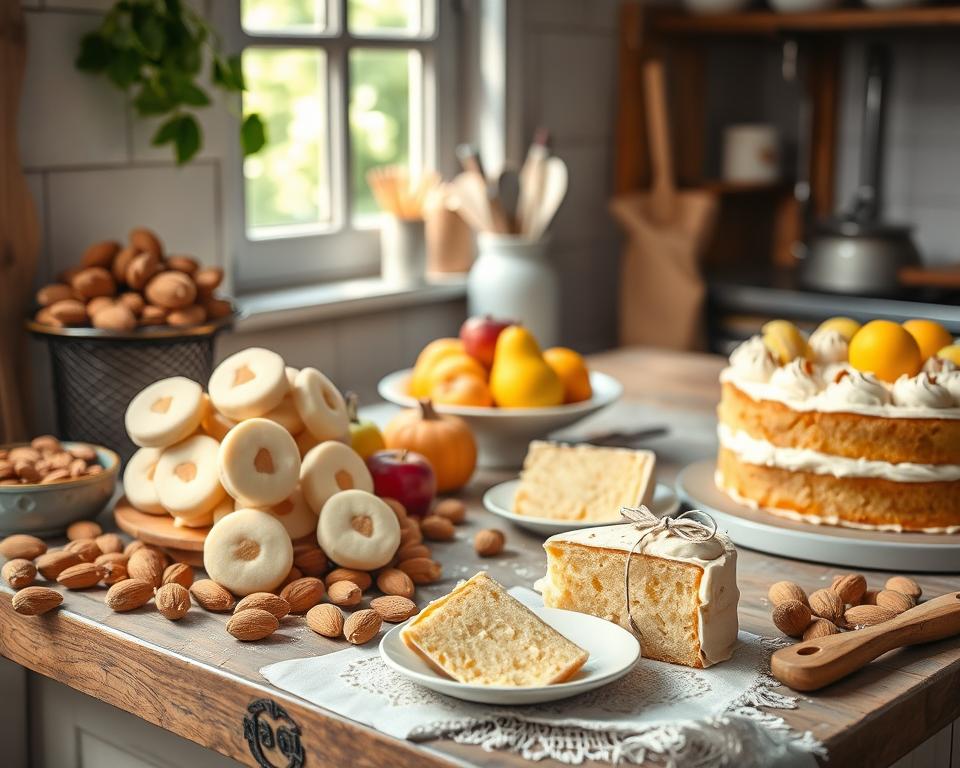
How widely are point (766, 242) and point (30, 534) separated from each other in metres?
2.36

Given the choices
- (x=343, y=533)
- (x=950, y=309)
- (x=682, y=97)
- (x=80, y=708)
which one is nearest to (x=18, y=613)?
(x=80, y=708)

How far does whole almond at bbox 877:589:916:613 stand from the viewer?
3.52ft

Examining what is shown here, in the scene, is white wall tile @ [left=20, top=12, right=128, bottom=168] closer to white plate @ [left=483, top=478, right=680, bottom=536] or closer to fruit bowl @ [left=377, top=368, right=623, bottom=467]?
fruit bowl @ [left=377, top=368, right=623, bottom=467]

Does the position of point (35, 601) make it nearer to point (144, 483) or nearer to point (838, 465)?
point (144, 483)

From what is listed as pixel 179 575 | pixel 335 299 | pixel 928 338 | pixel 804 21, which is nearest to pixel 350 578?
pixel 179 575

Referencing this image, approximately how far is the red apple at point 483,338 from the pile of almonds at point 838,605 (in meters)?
0.60

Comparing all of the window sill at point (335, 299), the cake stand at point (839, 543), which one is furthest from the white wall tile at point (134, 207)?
the cake stand at point (839, 543)

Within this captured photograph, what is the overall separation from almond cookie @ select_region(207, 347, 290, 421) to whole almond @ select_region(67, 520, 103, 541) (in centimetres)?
19

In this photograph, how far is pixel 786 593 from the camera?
109 centimetres

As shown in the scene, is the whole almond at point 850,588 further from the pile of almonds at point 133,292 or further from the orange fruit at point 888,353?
the pile of almonds at point 133,292

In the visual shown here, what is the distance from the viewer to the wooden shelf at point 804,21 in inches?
97.4

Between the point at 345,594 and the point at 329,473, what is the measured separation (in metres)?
0.14

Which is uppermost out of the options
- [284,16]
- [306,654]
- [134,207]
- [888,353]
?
[284,16]

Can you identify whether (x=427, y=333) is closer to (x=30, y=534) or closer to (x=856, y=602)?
(x=30, y=534)
